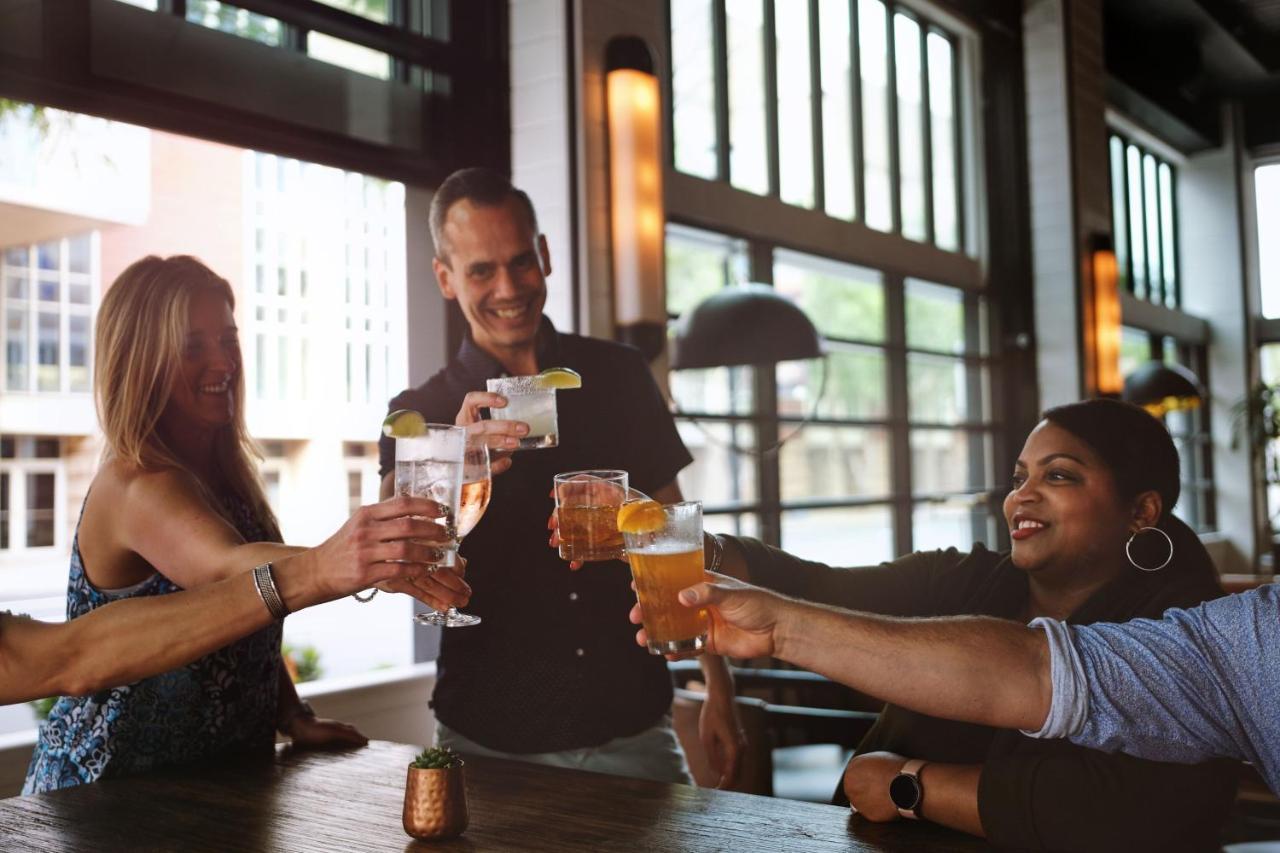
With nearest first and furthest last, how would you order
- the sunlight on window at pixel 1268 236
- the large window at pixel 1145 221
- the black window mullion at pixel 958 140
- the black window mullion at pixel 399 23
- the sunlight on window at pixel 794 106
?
1. the black window mullion at pixel 399 23
2. the sunlight on window at pixel 794 106
3. the black window mullion at pixel 958 140
4. the large window at pixel 1145 221
5. the sunlight on window at pixel 1268 236

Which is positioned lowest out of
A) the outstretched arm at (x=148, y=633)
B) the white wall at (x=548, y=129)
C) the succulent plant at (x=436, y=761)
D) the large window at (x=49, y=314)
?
the succulent plant at (x=436, y=761)

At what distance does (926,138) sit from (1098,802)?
5513 mm

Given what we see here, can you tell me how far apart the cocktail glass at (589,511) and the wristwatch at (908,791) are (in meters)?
0.51

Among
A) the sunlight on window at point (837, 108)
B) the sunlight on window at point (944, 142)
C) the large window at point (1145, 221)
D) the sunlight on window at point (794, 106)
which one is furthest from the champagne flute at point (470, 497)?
the large window at point (1145, 221)

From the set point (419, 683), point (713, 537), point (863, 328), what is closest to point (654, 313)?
point (419, 683)

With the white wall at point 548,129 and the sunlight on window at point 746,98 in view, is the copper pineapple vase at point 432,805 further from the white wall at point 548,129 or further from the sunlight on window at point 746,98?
the sunlight on window at point 746,98

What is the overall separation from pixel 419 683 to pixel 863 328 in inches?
133

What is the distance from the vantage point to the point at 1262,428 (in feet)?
31.4

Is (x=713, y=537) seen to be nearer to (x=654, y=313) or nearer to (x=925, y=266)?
(x=654, y=313)

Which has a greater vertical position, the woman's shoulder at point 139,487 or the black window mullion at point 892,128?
the black window mullion at point 892,128

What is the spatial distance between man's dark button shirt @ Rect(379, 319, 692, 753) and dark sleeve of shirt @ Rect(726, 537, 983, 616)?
0.39m

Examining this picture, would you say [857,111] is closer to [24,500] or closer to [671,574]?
[24,500]

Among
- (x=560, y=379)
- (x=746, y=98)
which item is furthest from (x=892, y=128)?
(x=560, y=379)

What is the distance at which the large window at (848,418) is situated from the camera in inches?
189
